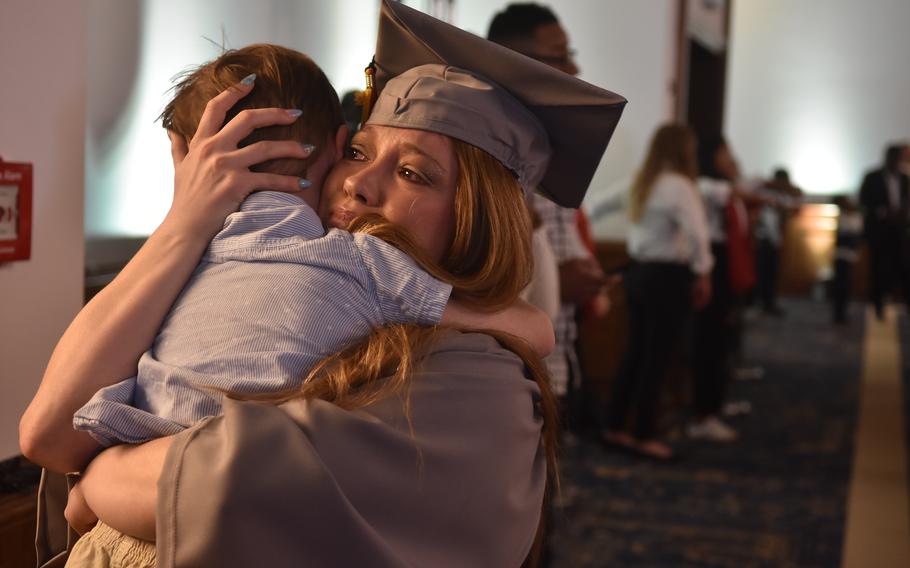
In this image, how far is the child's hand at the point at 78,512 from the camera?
1134mm

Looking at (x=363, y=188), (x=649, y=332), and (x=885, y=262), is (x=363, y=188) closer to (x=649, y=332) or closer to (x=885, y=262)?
(x=649, y=332)

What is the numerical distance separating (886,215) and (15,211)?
10.5 meters

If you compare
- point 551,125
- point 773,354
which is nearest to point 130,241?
point 551,125

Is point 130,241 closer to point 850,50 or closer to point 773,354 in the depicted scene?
point 773,354

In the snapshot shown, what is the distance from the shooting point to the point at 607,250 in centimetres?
600

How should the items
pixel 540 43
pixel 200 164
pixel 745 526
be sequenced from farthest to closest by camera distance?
pixel 745 526 → pixel 540 43 → pixel 200 164

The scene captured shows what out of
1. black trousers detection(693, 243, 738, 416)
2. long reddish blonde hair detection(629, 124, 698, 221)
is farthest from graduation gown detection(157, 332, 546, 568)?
black trousers detection(693, 243, 738, 416)

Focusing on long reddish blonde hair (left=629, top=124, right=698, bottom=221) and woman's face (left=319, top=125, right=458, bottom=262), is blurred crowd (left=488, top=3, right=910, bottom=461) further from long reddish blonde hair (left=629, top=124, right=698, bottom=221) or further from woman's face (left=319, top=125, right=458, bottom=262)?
woman's face (left=319, top=125, right=458, bottom=262)

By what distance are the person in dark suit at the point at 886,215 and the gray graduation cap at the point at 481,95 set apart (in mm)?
9937

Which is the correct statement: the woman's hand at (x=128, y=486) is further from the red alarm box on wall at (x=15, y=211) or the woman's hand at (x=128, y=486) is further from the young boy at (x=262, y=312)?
the red alarm box on wall at (x=15, y=211)

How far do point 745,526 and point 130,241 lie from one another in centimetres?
303

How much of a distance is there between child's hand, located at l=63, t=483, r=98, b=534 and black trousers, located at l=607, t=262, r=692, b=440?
4088mm

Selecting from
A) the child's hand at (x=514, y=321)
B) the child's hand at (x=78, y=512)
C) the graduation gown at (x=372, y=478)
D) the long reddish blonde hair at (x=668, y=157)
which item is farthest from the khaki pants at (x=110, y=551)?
the long reddish blonde hair at (x=668, y=157)

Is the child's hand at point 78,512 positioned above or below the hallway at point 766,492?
above
